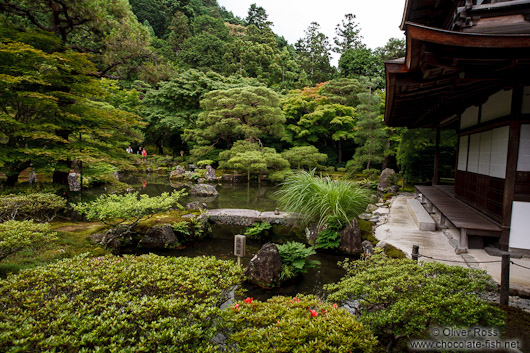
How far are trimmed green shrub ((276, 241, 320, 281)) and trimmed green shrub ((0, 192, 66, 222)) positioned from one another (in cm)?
420

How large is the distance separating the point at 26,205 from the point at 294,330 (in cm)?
503

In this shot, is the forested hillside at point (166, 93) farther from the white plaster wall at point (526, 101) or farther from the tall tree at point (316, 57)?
the white plaster wall at point (526, 101)

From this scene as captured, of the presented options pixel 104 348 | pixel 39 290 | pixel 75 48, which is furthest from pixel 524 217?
pixel 75 48

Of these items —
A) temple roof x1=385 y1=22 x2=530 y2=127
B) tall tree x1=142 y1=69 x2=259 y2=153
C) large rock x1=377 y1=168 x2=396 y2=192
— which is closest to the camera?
temple roof x1=385 y1=22 x2=530 y2=127

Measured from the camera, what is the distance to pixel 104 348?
4.92ft

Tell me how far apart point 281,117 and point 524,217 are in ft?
38.2

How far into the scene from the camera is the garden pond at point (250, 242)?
14.3 feet

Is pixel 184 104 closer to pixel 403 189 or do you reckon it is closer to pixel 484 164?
pixel 403 189

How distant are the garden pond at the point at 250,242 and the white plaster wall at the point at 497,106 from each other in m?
3.61

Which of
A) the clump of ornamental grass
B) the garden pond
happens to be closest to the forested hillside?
the garden pond

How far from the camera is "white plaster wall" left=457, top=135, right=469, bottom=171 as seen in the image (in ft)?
20.2

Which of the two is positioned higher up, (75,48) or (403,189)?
(75,48)

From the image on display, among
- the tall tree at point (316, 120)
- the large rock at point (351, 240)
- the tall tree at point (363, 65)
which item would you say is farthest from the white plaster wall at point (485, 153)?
the tall tree at point (363, 65)

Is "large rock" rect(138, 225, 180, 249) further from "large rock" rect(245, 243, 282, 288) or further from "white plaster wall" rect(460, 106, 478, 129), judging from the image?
"white plaster wall" rect(460, 106, 478, 129)
